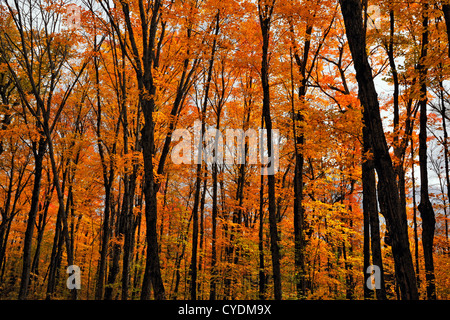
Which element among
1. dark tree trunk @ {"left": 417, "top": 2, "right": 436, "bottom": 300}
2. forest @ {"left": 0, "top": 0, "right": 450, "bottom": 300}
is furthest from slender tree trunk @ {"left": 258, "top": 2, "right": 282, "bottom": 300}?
dark tree trunk @ {"left": 417, "top": 2, "right": 436, "bottom": 300}

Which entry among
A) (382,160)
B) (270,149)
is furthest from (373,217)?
(270,149)

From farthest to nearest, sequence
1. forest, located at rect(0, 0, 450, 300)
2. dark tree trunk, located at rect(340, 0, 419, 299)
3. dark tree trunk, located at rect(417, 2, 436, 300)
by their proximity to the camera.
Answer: dark tree trunk, located at rect(417, 2, 436, 300)
forest, located at rect(0, 0, 450, 300)
dark tree trunk, located at rect(340, 0, 419, 299)

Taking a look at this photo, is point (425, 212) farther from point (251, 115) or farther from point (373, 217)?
point (251, 115)

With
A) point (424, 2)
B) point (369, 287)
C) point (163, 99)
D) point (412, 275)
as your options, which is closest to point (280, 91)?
point (163, 99)

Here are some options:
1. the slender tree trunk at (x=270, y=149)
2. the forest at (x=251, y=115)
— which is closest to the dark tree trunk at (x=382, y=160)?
the forest at (x=251, y=115)

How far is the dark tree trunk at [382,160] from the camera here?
198 inches

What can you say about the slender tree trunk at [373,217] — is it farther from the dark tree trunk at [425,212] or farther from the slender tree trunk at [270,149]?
the dark tree trunk at [425,212]

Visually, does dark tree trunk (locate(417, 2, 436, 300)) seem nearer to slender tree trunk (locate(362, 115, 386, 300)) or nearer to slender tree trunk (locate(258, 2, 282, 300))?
slender tree trunk (locate(362, 115, 386, 300))

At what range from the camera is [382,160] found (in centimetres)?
518

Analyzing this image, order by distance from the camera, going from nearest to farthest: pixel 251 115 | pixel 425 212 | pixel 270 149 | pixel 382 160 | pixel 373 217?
pixel 382 160, pixel 373 217, pixel 270 149, pixel 425 212, pixel 251 115

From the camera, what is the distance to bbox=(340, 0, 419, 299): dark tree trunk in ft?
16.5

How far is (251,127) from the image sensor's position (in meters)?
15.3

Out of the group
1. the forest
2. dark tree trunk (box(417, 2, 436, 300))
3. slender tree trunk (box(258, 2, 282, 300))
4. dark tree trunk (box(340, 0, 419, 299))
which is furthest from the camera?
dark tree trunk (box(417, 2, 436, 300))
